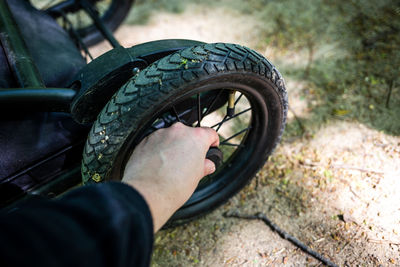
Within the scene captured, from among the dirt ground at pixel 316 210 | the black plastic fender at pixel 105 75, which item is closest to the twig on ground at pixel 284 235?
the dirt ground at pixel 316 210

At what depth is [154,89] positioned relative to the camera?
1019 millimetres

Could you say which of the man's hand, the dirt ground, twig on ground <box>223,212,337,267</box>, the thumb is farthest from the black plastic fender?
twig on ground <box>223,212,337,267</box>

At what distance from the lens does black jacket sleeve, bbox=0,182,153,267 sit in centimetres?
57

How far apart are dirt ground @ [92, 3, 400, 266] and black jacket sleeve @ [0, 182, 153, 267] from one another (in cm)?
100

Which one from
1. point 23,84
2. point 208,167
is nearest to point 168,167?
point 208,167

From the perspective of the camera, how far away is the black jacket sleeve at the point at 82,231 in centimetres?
57

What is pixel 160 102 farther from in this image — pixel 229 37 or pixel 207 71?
pixel 229 37

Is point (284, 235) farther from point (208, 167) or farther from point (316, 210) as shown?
point (208, 167)

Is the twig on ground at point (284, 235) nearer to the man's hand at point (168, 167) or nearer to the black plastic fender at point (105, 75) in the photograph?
the man's hand at point (168, 167)

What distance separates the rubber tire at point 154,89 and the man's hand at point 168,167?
→ 3.7 inches

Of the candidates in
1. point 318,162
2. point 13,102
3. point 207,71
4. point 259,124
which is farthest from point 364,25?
point 13,102

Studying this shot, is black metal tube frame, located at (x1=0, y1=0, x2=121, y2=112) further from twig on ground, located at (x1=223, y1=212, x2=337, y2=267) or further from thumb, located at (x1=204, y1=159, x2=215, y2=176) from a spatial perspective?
twig on ground, located at (x1=223, y1=212, x2=337, y2=267)

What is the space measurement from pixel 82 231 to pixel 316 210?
4.78 feet

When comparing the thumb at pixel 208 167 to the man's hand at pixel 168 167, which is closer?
the man's hand at pixel 168 167
